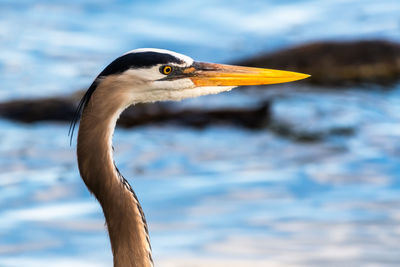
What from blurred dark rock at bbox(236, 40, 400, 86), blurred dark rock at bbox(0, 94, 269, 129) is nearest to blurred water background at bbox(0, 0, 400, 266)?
blurred dark rock at bbox(0, 94, 269, 129)

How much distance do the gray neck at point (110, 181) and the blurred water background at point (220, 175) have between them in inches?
97.4

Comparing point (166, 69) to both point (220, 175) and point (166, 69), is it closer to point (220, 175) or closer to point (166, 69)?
point (166, 69)

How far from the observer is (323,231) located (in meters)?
8.08

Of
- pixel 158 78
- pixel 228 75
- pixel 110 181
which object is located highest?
pixel 228 75

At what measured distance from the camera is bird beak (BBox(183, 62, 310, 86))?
5.09m

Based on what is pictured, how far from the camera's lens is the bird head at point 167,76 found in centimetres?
475

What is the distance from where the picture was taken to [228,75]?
17.0 feet

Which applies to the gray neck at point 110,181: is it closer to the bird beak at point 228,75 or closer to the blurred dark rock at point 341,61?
the bird beak at point 228,75

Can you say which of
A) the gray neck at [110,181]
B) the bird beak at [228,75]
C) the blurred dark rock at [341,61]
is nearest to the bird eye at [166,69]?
the bird beak at [228,75]

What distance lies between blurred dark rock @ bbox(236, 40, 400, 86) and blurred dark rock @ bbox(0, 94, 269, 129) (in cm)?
228

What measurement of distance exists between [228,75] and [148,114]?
19.8ft

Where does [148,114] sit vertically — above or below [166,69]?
above

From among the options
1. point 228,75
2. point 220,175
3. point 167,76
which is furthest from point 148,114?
point 167,76

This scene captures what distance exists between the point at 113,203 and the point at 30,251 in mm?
3149
